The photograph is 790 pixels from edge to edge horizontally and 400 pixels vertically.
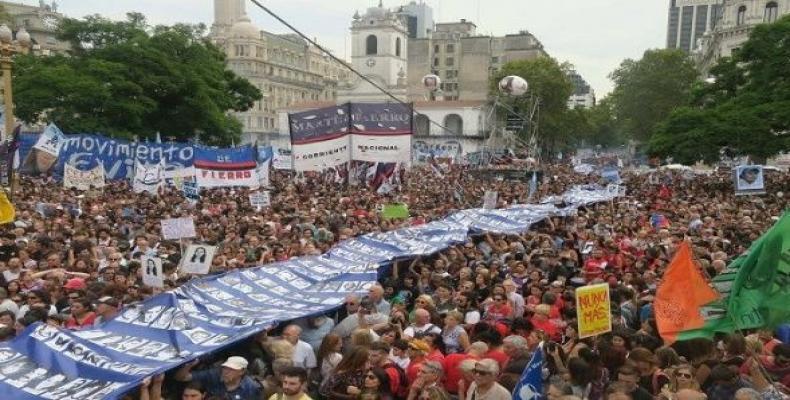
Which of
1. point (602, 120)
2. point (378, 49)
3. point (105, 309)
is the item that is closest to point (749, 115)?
point (105, 309)

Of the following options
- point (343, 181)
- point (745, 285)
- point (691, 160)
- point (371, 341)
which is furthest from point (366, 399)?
point (691, 160)

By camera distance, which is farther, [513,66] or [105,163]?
[513,66]

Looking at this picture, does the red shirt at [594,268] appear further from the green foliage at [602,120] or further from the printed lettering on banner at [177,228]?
the green foliage at [602,120]

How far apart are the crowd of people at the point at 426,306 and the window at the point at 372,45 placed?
77.1m

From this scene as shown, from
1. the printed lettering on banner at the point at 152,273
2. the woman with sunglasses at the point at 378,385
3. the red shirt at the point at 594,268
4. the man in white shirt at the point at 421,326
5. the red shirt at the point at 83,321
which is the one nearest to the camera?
the woman with sunglasses at the point at 378,385

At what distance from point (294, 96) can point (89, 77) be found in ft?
228

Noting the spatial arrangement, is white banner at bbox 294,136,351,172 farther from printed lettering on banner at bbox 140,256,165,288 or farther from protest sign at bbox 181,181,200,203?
printed lettering on banner at bbox 140,256,165,288

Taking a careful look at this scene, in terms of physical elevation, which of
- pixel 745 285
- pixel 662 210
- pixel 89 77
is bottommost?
pixel 662 210

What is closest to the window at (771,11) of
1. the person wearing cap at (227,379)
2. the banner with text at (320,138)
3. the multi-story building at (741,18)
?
the multi-story building at (741,18)

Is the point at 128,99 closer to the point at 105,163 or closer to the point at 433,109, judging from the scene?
the point at 105,163

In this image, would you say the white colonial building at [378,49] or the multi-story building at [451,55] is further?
the multi-story building at [451,55]

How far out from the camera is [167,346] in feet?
19.6

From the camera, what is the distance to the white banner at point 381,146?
1628 centimetres

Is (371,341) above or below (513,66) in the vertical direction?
below
